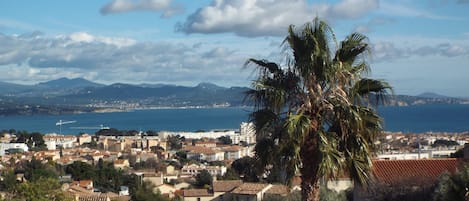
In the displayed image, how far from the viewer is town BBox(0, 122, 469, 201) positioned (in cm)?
1358

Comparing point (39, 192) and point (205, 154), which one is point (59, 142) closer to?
point (205, 154)

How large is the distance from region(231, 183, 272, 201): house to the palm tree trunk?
18.7 meters

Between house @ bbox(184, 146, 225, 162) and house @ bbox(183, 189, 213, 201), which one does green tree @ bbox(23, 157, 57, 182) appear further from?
house @ bbox(184, 146, 225, 162)

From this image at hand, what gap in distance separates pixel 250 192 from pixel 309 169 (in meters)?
21.0

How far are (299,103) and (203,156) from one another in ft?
248

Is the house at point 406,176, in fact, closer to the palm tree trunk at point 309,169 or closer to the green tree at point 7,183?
the palm tree trunk at point 309,169

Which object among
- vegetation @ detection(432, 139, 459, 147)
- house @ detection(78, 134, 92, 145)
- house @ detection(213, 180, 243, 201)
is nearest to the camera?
house @ detection(213, 180, 243, 201)

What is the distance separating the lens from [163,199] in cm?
2962

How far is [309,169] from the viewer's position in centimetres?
582

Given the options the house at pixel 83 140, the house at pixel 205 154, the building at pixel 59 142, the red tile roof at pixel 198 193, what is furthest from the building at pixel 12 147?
the red tile roof at pixel 198 193

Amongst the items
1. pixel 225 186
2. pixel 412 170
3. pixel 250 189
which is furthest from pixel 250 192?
pixel 412 170

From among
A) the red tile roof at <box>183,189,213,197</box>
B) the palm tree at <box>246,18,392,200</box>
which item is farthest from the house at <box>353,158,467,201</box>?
the red tile roof at <box>183,189,213,197</box>

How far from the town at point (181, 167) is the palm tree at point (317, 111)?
0.23 meters

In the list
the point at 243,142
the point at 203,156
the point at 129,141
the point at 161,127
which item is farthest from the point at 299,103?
the point at 161,127
